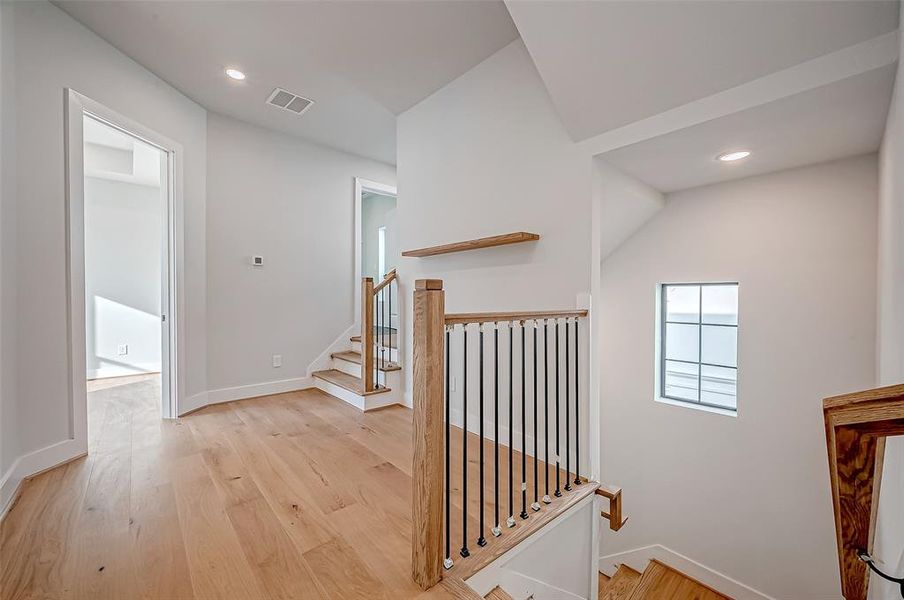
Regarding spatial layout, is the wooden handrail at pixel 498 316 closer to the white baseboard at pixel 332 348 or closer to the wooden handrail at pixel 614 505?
the wooden handrail at pixel 614 505

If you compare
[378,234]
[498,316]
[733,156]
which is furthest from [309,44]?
[378,234]

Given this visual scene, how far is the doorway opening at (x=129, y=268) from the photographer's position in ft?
10.3

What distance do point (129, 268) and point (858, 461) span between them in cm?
672

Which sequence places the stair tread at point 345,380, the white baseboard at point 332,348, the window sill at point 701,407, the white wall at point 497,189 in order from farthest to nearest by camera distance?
the white baseboard at point 332,348 → the stair tread at point 345,380 → the window sill at point 701,407 → the white wall at point 497,189

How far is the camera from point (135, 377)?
15.6 ft

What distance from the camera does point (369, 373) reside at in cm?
345

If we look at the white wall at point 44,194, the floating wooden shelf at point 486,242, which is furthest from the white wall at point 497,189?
the white wall at point 44,194

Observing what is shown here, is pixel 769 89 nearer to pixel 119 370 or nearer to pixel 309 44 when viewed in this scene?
pixel 309 44

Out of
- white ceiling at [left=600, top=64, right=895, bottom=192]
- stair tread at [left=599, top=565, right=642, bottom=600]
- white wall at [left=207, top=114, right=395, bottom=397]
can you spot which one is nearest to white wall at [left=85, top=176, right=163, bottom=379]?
white wall at [left=207, top=114, right=395, bottom=397]

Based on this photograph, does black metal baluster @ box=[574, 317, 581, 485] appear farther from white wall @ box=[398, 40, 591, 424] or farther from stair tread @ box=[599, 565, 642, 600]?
stair tread @ box=[599, 565, 642, 600]

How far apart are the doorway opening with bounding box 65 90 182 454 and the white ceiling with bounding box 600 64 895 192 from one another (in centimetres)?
345

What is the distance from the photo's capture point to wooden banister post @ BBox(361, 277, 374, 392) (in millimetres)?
3375

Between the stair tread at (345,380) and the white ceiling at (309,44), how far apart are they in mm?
2624

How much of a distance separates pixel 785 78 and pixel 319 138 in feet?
12.8
